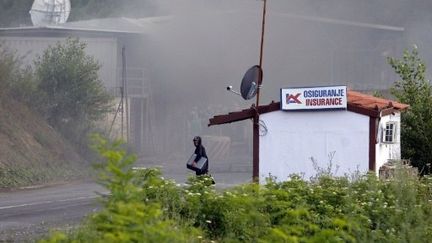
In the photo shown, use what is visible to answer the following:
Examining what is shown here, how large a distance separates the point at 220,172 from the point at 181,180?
518 centimetres

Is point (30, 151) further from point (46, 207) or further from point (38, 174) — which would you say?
point (46, 207)

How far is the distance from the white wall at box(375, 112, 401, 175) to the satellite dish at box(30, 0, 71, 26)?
2970cm

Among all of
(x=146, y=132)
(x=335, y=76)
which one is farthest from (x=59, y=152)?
(x=335, y=76)

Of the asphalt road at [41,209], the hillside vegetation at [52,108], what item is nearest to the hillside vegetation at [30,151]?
the hillside vegetation at [52,108]

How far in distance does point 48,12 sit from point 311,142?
30761 millimetres

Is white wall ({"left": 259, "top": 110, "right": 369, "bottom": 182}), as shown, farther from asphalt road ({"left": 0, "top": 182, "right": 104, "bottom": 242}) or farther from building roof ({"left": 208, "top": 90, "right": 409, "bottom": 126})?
asphalt road ({"left": 0, "top": 182, "right": 104, "bottom": 242})

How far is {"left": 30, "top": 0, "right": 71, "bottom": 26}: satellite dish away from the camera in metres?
46.9

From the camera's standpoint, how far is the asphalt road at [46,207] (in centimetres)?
1758

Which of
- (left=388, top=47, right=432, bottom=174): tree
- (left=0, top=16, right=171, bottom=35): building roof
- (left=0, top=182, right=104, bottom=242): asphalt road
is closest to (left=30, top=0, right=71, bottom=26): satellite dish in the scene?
(left=0, top=16, right=171, bottom=35): building roof

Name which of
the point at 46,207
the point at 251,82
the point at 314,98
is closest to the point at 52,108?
the point at 46,207

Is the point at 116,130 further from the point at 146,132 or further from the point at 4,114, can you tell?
the point at 4,114

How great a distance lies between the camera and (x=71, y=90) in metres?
36.5

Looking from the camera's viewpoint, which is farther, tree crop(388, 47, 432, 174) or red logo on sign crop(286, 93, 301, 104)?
tree crop(388, 47, 432, 174)

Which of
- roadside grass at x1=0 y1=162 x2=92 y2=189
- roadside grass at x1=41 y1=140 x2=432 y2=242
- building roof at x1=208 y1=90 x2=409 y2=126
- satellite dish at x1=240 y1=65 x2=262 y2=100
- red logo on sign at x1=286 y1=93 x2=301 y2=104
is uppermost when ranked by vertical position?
satellite dish at x1=240 y1=65 x2=262 y2=100
